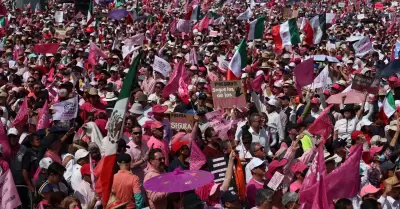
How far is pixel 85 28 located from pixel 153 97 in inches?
452

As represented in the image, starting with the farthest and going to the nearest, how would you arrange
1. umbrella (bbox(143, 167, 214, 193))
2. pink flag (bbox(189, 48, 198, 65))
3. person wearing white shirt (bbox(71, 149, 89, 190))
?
pink flag (bbox(189, 48, 198, 65)), person wearing white shirt (bbox(71, 149, 89, 190)), umbrella (bbox(143, 167, 214, 193))

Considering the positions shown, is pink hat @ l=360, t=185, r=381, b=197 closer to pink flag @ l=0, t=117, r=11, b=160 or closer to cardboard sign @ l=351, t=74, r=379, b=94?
pink flag @ l=0, t=117, r=11, b=160

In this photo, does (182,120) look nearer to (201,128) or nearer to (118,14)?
(201,128)

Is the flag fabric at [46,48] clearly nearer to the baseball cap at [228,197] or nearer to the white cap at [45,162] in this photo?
the white cap at [45,162]

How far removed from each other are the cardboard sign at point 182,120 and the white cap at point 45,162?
6.39 ft

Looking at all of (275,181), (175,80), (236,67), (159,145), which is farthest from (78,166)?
(236,67)

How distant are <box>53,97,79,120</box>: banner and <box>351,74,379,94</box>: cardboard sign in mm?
4428

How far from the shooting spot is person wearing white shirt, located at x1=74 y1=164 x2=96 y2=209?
7.20 m

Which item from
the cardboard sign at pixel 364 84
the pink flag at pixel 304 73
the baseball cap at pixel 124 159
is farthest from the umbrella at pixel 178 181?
the pink flag at pixel 304 73

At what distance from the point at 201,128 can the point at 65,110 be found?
1.78 m

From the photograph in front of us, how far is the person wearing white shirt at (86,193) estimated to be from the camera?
7.20 m

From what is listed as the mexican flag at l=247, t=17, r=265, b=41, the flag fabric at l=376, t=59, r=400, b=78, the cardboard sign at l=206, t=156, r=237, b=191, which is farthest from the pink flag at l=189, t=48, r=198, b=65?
the cardboard sign at l=206, t=156, r=237, b=191

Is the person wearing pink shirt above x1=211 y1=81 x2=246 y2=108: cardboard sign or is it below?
above

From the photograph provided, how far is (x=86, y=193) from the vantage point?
725 cm
